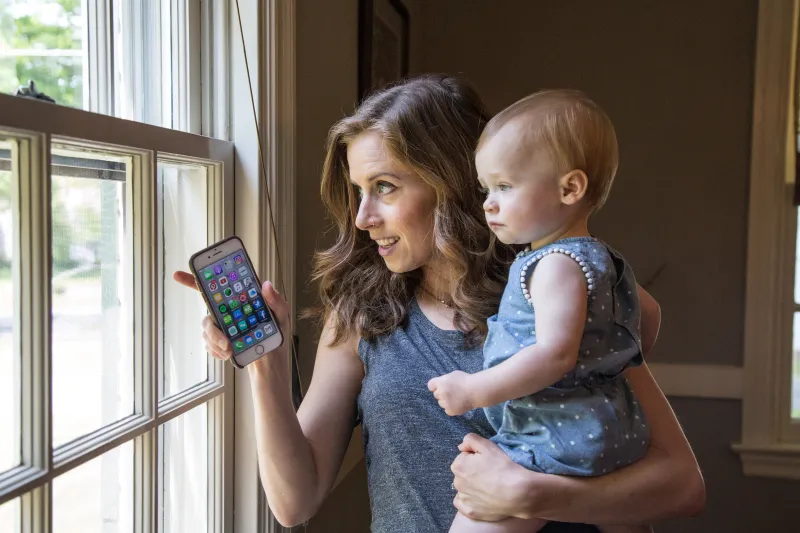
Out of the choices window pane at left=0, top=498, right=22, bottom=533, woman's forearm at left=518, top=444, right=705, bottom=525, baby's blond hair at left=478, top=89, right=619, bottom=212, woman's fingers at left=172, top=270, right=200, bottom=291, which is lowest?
woman's forearm at left=518, top=444, right=705, bottom=525

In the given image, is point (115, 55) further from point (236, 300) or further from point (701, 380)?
point (701, 380)

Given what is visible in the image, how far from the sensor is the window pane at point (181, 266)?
1.11 metres

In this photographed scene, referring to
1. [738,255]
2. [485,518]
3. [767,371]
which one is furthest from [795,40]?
[485,518]

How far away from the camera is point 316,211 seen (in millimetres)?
1553

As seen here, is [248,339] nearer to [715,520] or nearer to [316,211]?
[316,211]

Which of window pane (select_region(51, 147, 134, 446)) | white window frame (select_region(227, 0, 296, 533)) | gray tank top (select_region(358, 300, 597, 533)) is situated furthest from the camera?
white window frame (select_region(227, 0, 296, 533))

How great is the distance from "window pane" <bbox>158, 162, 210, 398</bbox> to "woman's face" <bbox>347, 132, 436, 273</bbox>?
0.27m

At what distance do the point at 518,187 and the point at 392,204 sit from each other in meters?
0.27

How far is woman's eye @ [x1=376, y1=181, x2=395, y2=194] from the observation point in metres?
1.11

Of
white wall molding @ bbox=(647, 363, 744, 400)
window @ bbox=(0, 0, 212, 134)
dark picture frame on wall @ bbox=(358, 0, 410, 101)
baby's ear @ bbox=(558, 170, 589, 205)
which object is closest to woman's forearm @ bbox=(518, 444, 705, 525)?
baby's ear @ bbox=(558, 170, 589, 205)

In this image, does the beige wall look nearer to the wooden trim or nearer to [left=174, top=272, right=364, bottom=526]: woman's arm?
the wooden trim

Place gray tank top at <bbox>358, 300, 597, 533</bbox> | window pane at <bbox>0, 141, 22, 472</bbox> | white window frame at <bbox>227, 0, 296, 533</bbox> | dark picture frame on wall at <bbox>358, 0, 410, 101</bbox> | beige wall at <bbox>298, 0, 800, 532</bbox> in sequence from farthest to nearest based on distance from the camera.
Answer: beige wall at <bbox>298, 0, 800, 532</bbox>
dark picture frame on wall at <bbox>358, 0, 410, 101</bbox>
white window frame at <bbox>227, 0, 296, 533</bbox>
gray tank top at <bbox>358, 300, 597, 533</bbox>
window pane at <bbox>0, 141, 22, 472</bbox>

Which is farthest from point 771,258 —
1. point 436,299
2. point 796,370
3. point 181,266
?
point 181,266

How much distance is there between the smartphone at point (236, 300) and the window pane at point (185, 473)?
0.84ft
